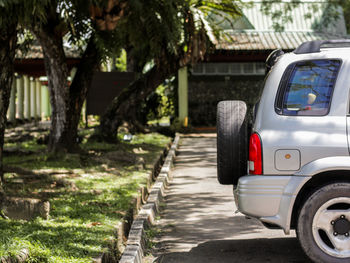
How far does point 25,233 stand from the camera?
22.1 ft

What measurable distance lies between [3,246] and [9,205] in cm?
240

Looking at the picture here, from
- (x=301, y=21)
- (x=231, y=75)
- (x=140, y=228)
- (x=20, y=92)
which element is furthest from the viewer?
(x=20, y=92)

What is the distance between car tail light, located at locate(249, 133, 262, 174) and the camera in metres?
5.75

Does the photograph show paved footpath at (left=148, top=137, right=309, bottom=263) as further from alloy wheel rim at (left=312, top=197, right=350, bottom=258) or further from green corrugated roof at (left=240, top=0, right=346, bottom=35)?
green corrugated roof at (left=240, top=0, right=346, bottom=35)

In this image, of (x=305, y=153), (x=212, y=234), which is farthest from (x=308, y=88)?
(x=212, y=234)

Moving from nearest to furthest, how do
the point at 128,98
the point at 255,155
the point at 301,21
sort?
the point at 255,155 < the point at 128,98 < the point at 301,21

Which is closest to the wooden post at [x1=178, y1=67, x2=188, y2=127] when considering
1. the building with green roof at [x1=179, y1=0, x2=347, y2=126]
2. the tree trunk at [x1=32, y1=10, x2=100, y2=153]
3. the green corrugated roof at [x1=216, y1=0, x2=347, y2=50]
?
the building with green roof at [x1=179, y1=0, x2=347, y2=126]

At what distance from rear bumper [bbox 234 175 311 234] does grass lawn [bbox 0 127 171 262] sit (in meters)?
1.64

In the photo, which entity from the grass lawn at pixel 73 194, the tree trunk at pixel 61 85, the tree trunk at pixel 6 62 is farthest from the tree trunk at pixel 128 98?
the tree trunk at pixel 6 62

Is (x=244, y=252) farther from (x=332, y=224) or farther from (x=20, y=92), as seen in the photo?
(x=20, y=92)

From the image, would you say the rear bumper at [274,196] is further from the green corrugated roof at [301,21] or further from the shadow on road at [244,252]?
the green corrugated roof at [301,21]

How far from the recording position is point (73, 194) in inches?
383

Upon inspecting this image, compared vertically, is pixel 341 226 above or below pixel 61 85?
below

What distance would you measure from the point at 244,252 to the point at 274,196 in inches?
42.6
